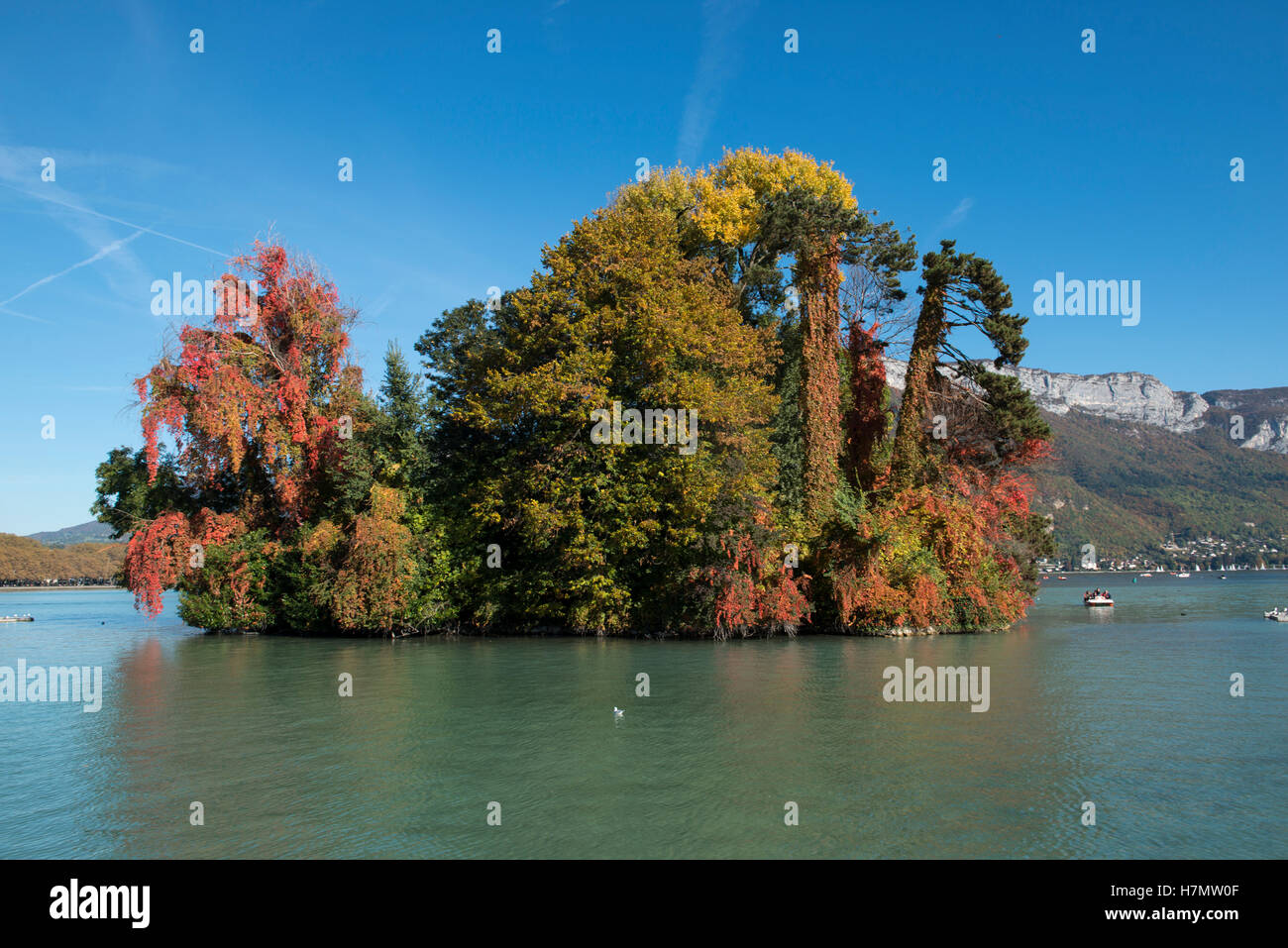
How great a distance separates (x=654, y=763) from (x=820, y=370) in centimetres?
2888

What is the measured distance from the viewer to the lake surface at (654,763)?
10352 millimetres

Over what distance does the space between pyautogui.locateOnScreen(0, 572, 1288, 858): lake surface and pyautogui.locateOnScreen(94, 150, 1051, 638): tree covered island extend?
8.24m

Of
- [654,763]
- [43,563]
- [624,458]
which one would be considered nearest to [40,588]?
[43,563]

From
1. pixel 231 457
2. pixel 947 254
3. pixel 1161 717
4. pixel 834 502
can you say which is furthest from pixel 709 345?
pixel 231 457

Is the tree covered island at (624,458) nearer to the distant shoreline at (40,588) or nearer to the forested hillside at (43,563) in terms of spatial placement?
the forested hillside at (43,563)

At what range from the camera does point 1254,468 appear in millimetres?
181750

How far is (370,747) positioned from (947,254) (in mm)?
33731

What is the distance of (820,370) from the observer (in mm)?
39406

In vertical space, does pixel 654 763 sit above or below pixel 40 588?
above

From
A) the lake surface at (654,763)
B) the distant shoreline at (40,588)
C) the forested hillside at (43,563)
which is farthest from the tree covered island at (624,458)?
the distant shoreline at (40,588)

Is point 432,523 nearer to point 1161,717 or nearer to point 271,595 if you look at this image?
point 271,595

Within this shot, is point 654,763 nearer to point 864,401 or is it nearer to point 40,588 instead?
point 864,401

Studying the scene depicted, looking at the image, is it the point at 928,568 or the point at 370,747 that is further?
the point at 928,568
